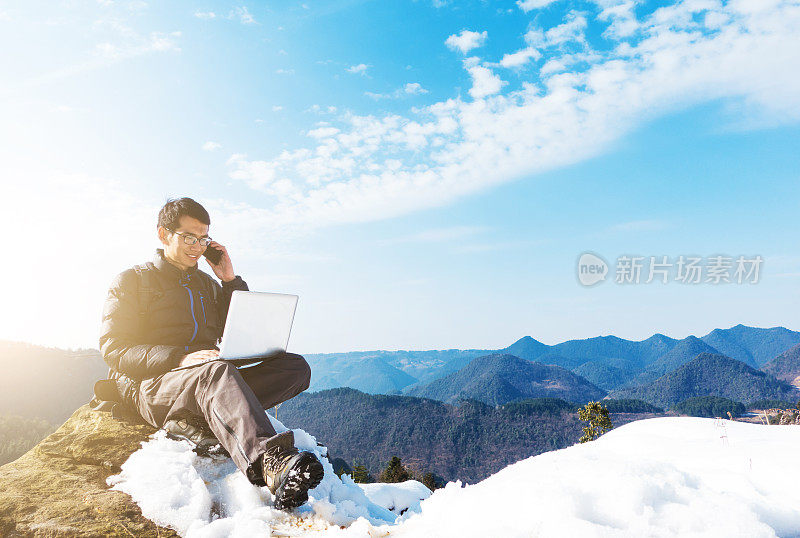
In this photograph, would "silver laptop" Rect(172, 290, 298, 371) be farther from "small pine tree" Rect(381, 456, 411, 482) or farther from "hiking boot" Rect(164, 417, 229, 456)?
"small pine tree" Rect(381, 456, 411, 482)

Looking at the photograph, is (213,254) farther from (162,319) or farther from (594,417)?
(594,417)

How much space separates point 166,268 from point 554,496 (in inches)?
202

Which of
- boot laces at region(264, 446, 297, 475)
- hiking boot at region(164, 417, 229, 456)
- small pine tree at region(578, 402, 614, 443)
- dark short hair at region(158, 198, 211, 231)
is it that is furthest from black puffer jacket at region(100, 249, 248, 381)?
small pine tree at region(578, 402, 614, 443)

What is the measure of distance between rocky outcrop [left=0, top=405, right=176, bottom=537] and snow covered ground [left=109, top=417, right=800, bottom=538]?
22cm

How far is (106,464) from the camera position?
5277 millimetres

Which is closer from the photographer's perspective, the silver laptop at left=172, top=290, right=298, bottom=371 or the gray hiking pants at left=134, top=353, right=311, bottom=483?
the gray hiking pants at left=134, top=353, right=311, bottom=483

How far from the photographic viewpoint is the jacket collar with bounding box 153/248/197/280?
5953 millimetres

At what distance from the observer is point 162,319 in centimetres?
582

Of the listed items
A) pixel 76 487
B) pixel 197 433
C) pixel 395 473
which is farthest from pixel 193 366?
pixel 395 473

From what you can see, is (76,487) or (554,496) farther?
(76,487)

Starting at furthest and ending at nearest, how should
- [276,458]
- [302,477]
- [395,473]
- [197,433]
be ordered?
[395,473]
[197,433]
[276,458]
[302,477]

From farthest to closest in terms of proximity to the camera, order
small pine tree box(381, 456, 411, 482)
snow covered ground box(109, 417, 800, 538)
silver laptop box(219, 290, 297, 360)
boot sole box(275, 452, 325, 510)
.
Answer: small pine tree box(381, 456, 411, 482) → silver laptop box(219, 290, 297, 360) → boot sole box(275, 452, 325, 510) → snow covered ground box(109, 417, 800, 538)

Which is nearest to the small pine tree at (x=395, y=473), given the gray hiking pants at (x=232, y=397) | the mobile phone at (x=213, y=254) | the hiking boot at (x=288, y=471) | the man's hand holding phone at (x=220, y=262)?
the man's hand holding phone at (x=220, y=262)

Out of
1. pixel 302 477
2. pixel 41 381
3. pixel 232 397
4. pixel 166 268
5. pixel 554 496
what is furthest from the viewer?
pixel 41 381
